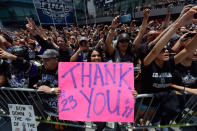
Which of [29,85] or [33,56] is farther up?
[33,56]

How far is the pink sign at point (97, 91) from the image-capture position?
4.77 feet

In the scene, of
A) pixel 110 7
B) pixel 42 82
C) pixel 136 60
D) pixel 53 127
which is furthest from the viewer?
pixel 110 7

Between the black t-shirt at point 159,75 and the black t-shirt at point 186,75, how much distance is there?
240mm

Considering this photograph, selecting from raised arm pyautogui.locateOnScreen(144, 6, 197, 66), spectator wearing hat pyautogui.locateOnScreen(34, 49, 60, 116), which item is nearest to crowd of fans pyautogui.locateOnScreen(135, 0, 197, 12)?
raised arm pyautogui.locateOnScreen(144, 6, 197, 66)

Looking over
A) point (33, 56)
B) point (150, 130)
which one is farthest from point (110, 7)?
point (150, 130)

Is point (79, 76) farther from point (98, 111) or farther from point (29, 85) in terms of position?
point (29, 85)

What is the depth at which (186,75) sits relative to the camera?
1.75 meters

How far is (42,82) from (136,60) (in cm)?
202

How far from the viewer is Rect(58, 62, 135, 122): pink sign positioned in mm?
1454

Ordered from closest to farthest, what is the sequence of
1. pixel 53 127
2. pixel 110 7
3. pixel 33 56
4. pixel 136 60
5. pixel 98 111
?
pixel 98 111, pixel 136 60, pixel 53 127, pixel 33 56, pixel 110 7

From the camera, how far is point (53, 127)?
259 centimetres

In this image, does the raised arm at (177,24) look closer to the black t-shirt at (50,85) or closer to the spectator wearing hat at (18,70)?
the black t-shirt at (50,85)

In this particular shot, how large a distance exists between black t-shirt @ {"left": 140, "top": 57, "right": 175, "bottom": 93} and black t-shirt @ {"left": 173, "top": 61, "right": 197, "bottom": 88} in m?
0.24

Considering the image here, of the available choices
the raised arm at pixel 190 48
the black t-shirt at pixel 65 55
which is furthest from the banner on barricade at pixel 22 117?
the raised arm at pixel 190 48
